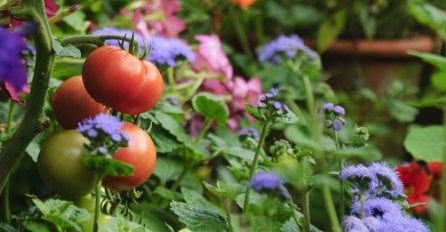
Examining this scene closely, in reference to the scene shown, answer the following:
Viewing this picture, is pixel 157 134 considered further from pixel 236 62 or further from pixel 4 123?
pixel 236 62

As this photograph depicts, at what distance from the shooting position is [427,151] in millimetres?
1312

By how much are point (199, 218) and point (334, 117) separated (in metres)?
0.18

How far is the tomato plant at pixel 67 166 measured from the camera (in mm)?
764

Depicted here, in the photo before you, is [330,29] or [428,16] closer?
[428,16]

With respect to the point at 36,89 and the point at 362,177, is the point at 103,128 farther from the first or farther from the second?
the point at 362,177

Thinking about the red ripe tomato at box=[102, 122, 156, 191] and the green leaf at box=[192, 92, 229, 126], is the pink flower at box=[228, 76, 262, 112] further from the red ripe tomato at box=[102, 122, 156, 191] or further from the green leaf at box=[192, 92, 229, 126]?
the red ripe tomato at box=[102, 122, 156, 191]

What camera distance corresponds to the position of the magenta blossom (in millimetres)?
1601

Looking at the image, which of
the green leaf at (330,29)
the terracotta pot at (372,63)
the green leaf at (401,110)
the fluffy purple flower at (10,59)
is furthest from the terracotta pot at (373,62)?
the fluffy purple flower at (10,59)

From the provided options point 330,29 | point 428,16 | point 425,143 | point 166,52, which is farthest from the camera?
point 330,29

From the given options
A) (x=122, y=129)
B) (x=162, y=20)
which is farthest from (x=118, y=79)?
(x=162, y=20)

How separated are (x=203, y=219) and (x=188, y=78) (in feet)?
2.21

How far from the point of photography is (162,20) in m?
1.61

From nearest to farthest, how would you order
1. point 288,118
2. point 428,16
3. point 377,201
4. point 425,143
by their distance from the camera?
point 428,16 < point 377,201 < point 288,118 < point 425,143

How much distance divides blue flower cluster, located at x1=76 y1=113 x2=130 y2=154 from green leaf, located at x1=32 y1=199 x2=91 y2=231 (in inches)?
3.5
